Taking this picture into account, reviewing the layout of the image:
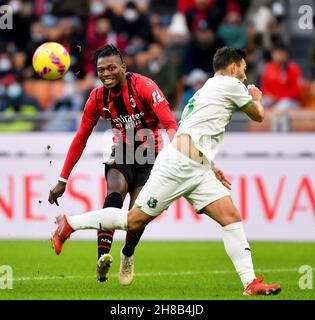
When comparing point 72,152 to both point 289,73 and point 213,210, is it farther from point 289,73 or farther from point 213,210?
point 289,73

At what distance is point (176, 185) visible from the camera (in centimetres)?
966

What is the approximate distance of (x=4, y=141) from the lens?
54.5ft

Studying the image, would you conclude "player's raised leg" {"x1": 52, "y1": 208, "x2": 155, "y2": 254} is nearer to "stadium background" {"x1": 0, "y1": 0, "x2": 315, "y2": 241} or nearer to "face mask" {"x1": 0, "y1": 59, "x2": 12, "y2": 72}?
"stadium background" {"x1": 0, "y1": 0, "x2": 315, "y2": 241}

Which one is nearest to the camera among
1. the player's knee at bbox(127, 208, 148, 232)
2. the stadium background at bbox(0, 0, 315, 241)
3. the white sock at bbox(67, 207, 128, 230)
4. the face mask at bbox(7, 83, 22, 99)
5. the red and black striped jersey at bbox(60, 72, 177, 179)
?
the player's knee at bbox(127, 208, 148, 232)

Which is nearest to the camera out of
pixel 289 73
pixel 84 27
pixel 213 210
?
pixel 213 210

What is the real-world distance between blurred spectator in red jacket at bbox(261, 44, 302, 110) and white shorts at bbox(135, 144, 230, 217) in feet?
31.0

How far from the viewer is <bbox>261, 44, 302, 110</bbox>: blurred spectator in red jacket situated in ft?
62.4

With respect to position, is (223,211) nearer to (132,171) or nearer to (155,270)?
(132,171)

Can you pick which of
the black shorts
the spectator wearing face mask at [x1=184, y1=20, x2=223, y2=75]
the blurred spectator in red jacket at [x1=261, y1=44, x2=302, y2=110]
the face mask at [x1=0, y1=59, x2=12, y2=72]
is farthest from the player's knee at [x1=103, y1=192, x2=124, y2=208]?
the face mask at [x1=0, y1=59, x2=12, y2=72]

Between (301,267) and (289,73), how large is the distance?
7.03m

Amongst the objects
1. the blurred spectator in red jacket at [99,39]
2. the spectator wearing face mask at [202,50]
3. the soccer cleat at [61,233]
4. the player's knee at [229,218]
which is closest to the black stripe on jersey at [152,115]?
the soccer cleat at [61,233]

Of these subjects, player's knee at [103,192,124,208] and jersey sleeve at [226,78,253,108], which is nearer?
jersey sleeve at [226,78,253,108]

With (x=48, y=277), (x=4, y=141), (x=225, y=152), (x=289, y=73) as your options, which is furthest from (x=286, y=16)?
(x=48, y=277)

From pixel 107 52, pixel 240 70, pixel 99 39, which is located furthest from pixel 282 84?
pixel 240 70
